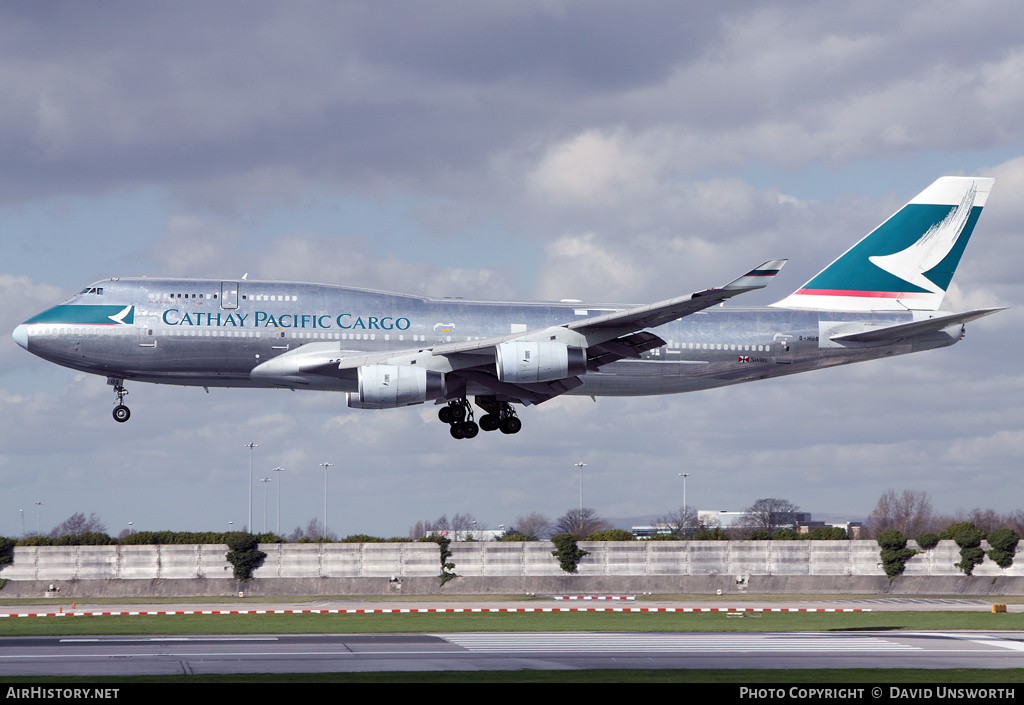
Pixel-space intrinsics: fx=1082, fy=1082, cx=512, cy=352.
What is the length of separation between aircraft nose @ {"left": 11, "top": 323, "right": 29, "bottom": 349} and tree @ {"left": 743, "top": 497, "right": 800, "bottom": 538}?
6040 inches

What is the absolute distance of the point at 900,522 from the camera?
154 metres

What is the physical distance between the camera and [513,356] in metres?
39.2

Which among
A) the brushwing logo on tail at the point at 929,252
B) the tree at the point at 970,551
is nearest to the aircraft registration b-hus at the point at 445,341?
the brushwing logo on tail at the point at 929,252

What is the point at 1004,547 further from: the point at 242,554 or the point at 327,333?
the point at 327,333

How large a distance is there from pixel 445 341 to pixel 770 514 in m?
153

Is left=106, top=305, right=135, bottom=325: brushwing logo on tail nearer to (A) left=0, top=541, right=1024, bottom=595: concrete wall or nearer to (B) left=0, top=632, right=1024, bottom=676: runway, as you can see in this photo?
(B) left=0, top=632, right=1024, bottom=676: runway

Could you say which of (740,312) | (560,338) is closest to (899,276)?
(740,312)

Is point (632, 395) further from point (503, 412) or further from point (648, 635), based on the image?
point (648, 635)

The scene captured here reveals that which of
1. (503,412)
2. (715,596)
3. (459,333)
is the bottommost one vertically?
(715,596)

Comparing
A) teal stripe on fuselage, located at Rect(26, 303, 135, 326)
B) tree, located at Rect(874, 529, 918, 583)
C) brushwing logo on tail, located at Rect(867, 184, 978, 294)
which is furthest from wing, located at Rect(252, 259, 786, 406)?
tree, located at Rect(874, 529, 918, 583)

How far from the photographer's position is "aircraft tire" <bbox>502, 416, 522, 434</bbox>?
46.7 m

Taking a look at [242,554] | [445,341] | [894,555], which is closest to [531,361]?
[445,341]

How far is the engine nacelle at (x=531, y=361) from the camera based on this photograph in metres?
39.3

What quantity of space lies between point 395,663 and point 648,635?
41.2ft
